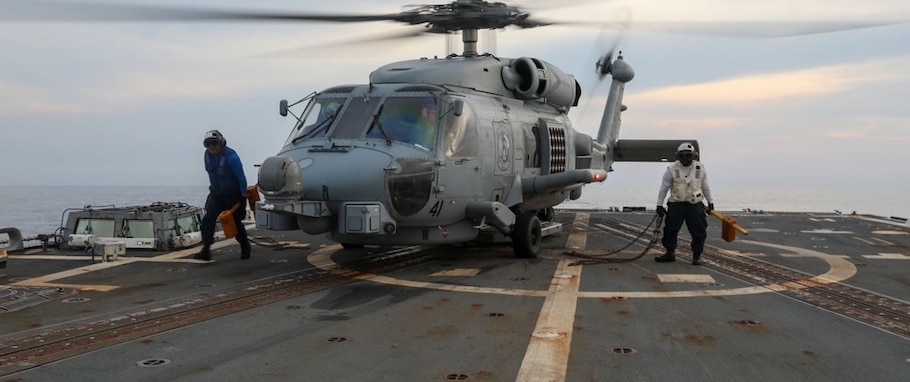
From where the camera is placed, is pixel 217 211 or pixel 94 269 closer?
pixel 94 269

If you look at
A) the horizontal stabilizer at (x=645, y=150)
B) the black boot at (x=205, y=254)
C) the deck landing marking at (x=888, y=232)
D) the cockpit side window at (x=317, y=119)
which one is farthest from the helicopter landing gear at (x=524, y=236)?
the deck landing marking at (x=888, y=232)

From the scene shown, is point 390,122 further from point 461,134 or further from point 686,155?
point 686,155

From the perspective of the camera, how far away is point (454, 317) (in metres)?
6.11

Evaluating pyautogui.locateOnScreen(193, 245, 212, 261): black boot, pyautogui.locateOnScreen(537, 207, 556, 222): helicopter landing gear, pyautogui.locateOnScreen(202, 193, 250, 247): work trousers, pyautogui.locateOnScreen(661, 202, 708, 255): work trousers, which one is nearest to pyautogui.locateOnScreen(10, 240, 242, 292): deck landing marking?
pyautogui.locateOnScreen(193, 245, 212, 261): black boot

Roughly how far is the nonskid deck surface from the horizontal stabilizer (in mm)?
5800

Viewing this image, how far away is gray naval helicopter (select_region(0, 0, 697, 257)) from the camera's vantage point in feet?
26.5

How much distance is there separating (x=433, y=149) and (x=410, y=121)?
0.52 meters

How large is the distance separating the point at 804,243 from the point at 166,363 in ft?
37.4

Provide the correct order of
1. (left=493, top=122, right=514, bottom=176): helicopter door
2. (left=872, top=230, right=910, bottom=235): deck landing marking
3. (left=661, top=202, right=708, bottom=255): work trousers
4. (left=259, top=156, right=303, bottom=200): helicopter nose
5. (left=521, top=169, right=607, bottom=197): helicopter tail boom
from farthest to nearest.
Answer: (left=872, top=230, right=910, bottom=235): deck landing marking
(left=521, top=169, right=607, bottom=197): helicopter tail boom
(left=493, top=122, right=514, bottom=176): helicopter door
(left=661, top=202, right=708, bottom=255): work trousers
(left=259, top=156, right=303, bottom=200): helicopter nose

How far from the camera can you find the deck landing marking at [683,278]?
27.0ft

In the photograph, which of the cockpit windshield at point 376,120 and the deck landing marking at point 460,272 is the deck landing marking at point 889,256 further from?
the cockpit windshield at point 376,120

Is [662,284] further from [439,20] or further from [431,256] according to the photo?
[439,20]

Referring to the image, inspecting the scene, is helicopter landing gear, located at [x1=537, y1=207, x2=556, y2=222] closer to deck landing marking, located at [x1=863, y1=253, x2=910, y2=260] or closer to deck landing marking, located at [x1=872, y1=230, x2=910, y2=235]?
deck landing marking, located at [x1=863, y1=253, x2=910, y2=260]

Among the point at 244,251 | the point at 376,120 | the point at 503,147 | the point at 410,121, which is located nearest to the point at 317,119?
the point at 376,120
